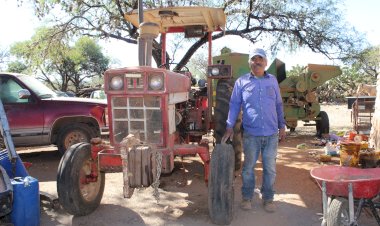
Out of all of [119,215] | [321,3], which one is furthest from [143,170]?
[321,3]

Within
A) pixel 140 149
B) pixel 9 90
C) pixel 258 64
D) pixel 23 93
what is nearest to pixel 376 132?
pixel 258 64

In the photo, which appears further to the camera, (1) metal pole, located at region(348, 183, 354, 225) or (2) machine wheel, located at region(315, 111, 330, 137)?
(2) machine wheel, located at region(315, 111, 330, 137)

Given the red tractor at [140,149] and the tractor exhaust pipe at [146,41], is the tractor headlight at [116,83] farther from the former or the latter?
the tractor exhaust pipe at [146,41]

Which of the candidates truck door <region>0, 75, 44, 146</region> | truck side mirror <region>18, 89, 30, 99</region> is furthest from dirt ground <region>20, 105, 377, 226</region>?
truck side mirror <region>18, 89, 30, 99</region>

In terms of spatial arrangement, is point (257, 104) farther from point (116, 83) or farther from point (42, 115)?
point (42, 115)

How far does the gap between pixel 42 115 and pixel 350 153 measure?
5.76 metres

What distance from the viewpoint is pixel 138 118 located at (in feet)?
15.0

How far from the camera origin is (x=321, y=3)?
1443cm

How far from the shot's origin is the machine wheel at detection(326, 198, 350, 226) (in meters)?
3.59

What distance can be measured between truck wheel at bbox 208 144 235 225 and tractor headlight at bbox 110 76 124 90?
4.44 feet

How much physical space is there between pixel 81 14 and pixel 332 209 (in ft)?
43.9

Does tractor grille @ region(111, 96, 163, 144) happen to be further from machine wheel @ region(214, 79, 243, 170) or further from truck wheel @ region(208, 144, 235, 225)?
machine wheel @ region(214, 79, 243, 170)

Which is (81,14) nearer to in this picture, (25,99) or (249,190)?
(25,99)

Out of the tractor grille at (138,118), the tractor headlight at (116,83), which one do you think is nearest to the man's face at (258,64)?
the tractor grille at (138,118)
